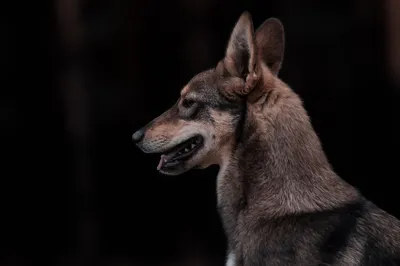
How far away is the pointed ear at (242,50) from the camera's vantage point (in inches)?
154

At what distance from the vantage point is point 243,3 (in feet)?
22.5

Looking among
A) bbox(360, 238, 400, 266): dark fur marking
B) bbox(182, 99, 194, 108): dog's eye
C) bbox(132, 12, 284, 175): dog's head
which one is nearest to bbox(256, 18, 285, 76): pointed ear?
bbox(132, 12, 284, 175): dog's head

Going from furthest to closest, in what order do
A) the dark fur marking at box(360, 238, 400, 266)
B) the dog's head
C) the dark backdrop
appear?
the dark backdrop < the dog's head < the dark fur marking at box(360, 238, 400, 266)

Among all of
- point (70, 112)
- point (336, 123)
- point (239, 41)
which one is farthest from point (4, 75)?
point (239, 41)

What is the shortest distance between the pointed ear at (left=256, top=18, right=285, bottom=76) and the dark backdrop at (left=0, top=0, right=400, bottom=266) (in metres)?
2.60

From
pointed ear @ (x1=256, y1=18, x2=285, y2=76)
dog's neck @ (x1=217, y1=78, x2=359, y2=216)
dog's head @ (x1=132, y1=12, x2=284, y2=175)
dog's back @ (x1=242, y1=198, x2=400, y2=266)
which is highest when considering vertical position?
pointed ear @ (x1=256, y1=18, x2=285, y2=76)

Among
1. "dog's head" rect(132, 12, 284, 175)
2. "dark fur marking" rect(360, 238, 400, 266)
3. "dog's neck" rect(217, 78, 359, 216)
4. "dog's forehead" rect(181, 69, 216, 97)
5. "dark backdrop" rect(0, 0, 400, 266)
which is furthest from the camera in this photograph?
"dark backdrop" rect(0, 0, 400, 266)

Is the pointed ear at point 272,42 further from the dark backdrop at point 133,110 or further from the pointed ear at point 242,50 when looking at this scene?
the dark backdrop at point 133,110

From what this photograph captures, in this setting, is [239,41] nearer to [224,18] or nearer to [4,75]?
[224,18]

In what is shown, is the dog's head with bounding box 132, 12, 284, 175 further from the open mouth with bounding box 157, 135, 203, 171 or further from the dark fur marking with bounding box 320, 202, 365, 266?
the dark fur marking with bounding box 320, 202, 365, 266

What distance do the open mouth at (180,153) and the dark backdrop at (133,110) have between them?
8.97 ft

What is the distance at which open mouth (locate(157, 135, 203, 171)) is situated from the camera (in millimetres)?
4152

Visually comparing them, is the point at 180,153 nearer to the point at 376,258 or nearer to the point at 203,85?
the point at 203,85

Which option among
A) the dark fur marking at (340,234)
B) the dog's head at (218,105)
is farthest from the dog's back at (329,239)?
the dog's head at (218,105)
